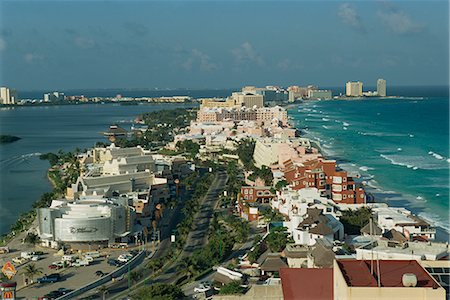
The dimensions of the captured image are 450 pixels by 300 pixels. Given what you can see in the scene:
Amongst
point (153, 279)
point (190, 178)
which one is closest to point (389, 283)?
point (153, 279)

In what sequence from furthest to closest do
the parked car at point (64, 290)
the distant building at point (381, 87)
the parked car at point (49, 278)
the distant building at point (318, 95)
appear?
the distant building at point (381, 87) < the distant building at point (318, 95) < the parked car at point (49, 278) < the parked car at point (64, 290)

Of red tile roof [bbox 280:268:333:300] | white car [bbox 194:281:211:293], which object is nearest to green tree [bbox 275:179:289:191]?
white car [bbox 194:281:211:293]

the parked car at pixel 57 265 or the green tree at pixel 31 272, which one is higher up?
the green tree at pixel 31 272

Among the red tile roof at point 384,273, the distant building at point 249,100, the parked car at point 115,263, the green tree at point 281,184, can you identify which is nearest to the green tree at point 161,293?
the parked car at point 115,263

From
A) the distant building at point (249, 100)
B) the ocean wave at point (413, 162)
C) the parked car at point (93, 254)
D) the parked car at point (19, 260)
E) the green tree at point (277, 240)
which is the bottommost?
the parked car at point (19, 260)

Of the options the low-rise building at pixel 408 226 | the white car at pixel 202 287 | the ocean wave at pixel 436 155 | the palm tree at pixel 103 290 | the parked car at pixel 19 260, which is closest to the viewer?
the white car at pixel 202 287

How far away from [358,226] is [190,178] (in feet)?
26.2

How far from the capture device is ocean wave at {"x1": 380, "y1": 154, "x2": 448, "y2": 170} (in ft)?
74.1

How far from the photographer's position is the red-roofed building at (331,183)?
1568cm

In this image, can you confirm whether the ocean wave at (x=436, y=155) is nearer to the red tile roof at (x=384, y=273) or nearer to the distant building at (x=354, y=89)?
the red tile roof at (x=384, y=273)

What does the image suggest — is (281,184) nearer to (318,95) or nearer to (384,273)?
(384,273)

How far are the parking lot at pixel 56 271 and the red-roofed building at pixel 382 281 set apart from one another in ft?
19.5

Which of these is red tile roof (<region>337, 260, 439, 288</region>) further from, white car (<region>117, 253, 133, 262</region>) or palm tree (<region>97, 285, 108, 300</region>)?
white car (<region>117, 253, 133, 262</region>)

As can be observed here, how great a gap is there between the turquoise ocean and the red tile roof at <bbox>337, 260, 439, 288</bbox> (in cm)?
891
